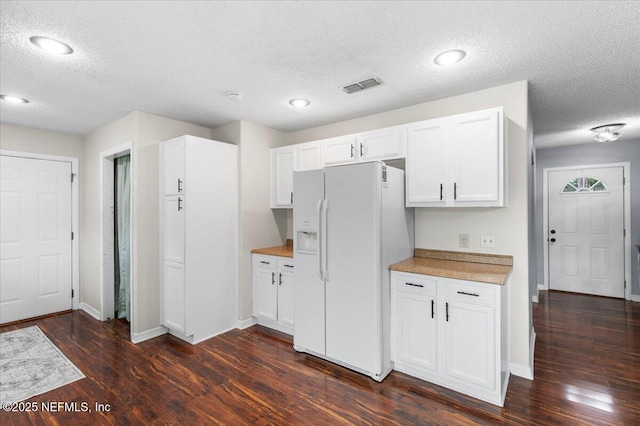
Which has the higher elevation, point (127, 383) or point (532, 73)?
point (532, 73)

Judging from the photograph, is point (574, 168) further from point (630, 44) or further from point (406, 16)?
point (406, 16)

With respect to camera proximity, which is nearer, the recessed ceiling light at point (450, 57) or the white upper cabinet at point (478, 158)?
the recessed ceiling light at point (450, 57)

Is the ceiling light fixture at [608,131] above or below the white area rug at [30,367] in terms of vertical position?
above

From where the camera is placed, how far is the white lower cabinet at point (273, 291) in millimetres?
3545

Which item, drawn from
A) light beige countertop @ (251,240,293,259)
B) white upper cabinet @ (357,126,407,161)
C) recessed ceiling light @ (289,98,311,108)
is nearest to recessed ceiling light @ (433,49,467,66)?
white upper cabinet @ (357,126,407,161)

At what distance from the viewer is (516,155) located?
274 centimetres

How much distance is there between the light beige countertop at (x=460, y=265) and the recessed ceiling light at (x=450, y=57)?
1.60 meters

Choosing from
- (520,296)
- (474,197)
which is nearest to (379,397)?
(520,296)

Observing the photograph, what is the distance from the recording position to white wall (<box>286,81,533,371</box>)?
2.70 metres

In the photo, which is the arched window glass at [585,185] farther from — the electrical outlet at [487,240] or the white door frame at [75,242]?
the white door frame at [75,242]

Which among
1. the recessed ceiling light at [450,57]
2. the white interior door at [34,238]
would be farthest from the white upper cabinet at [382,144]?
the white interior door at [34,238]

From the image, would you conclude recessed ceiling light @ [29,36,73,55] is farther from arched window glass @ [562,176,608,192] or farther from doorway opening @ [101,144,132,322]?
arched window glass @ [562,176,608,192]

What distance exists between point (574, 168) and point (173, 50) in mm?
6196

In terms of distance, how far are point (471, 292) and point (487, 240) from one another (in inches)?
29.9
